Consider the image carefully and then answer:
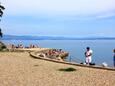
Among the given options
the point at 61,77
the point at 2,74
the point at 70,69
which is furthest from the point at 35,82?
the point at 70,69

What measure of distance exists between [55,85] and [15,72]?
575 cm

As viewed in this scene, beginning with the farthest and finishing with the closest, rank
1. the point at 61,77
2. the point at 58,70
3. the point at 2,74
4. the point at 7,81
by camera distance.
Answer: the point at 58,70 < the point at 2,74 < the point at 61,77 < the point at 7,81

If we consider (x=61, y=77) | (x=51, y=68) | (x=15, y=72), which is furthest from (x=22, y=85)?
(x=51, y=68)

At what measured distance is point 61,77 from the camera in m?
20.7

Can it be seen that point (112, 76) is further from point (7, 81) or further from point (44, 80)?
point (7, 81)

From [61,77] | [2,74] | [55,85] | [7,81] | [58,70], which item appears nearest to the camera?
[55,85]

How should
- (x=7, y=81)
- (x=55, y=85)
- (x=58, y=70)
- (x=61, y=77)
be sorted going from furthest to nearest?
1. (x=58, y=70)
2. (x=61, y=77)
3. (x=7, y=81)
4. (x=55, y=85)

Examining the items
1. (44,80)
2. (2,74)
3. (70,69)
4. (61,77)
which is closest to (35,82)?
(44,80)

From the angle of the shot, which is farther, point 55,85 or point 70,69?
point 70,69

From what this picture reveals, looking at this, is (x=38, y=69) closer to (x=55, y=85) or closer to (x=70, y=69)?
(x=70, y=69)

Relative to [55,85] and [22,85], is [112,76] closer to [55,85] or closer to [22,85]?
[55,85]

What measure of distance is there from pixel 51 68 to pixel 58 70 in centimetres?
125

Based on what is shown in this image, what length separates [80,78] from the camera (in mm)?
20297

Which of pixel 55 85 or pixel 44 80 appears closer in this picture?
pixel 55 85
